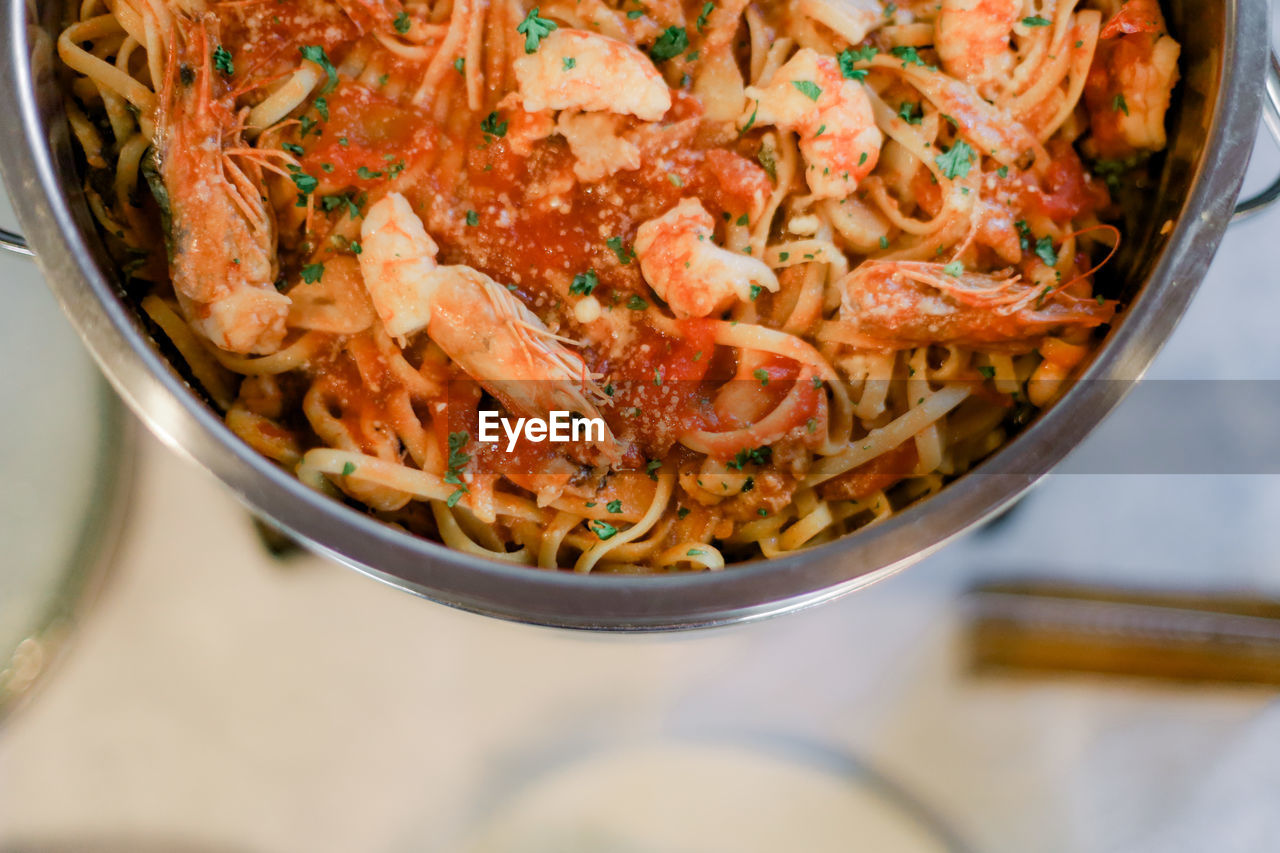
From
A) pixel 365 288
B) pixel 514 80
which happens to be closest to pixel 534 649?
A: pixel 365 288

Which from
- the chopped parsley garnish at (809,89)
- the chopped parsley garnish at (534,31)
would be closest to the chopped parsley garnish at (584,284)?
the chopped parsley garnish at (534,31)

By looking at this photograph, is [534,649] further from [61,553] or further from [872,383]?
[61,553]

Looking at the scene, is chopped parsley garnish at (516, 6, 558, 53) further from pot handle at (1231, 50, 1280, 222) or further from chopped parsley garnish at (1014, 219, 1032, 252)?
pot handle at (1231, 50, 1280, 222)

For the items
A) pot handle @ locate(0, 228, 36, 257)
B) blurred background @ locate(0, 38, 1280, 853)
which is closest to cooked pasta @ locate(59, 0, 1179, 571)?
pot handle @ locate(0, 228, 36, 257)

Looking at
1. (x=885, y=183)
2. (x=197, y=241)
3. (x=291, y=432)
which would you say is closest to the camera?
(x=197, y=241)

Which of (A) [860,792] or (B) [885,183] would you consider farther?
(A) [860,792]

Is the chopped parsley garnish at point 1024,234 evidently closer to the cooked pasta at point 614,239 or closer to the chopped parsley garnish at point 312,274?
the cooked pasta at point 614,239
